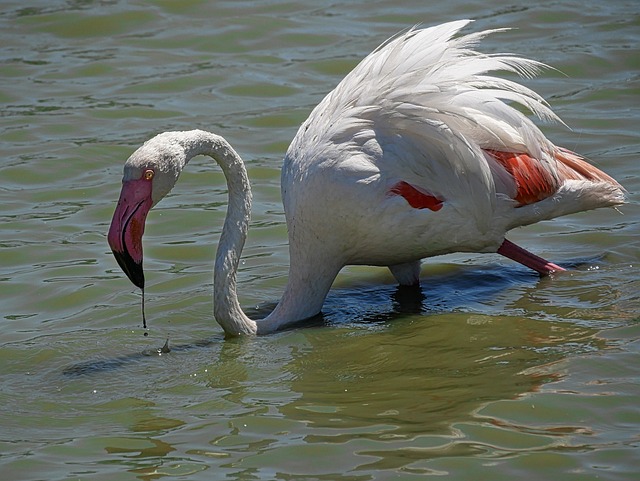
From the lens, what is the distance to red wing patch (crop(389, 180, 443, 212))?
699cm

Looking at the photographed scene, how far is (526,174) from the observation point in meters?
7.43

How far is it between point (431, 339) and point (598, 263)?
1.70 metres

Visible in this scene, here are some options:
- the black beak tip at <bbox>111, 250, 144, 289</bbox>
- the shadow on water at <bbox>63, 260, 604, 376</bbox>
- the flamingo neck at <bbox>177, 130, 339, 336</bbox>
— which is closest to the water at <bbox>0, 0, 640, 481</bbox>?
the shadow on water at <bbox>63, 260, 604, 376</bbox>

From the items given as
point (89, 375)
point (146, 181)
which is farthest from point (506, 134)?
point (89, 375)

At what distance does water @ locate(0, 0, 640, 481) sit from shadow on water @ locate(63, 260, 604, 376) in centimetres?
3

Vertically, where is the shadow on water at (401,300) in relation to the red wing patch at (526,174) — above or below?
below

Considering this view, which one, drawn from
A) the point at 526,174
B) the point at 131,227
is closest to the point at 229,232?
the point at 131,227

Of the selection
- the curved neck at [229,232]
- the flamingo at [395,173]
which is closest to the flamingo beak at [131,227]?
the flamingo at [395,173]

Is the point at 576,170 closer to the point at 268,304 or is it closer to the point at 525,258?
the point at 525,258

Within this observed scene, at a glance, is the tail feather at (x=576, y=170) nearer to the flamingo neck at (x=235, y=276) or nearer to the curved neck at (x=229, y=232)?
the flamingo neck at (x=235, y=276)

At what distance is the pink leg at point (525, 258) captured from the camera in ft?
25.2

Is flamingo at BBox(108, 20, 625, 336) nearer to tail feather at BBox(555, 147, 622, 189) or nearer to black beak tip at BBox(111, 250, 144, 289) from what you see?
tail feather at BBox(555, 147, 622, 189)

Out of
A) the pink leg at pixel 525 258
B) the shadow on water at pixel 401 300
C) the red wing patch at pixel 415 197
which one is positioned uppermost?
the red wing patch at pixel 415 197

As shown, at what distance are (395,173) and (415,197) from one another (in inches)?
7.3
